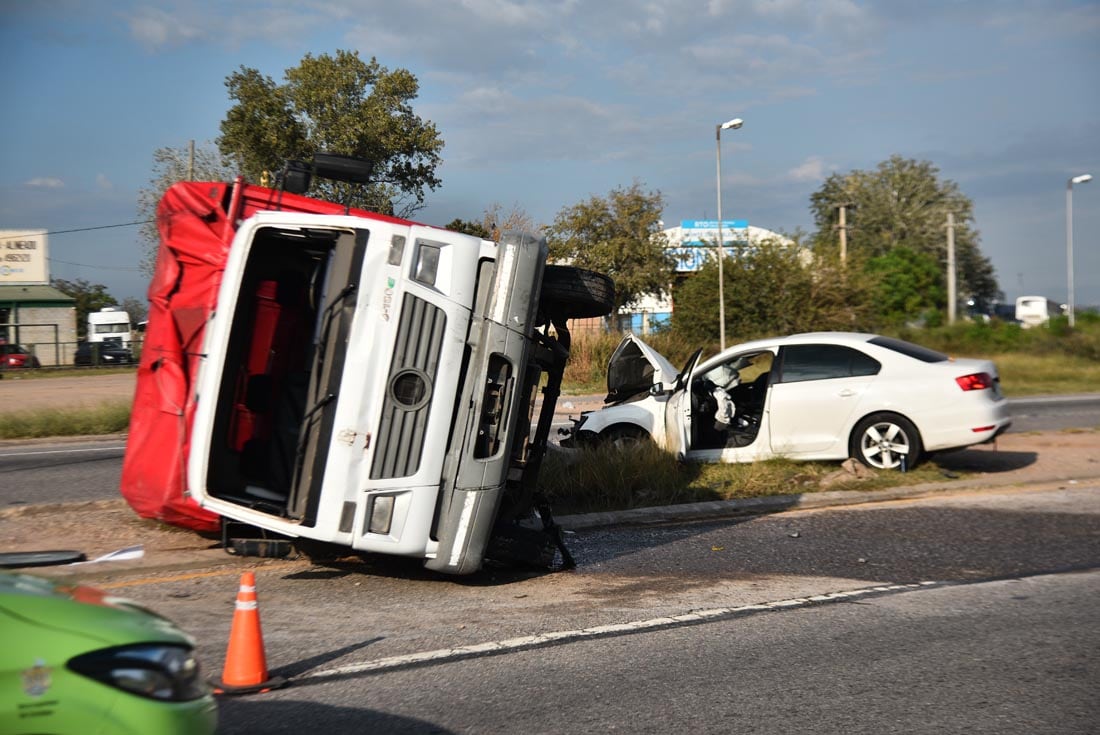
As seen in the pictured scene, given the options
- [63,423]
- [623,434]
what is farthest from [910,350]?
[63,423]

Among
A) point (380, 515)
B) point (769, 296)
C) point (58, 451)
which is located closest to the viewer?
point (380, 515)

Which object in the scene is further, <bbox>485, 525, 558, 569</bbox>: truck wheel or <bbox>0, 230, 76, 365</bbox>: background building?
<bbox>0, 230, 76, 365</bbox>: background building

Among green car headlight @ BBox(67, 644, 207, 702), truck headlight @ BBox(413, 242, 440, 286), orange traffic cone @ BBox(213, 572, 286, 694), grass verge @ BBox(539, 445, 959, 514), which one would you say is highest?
truck headlight @ BBox(413, 242, 440, 286)

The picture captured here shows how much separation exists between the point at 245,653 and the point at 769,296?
32777 millimetres

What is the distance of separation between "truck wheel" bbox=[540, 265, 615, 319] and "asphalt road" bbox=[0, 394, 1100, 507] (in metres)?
5.36

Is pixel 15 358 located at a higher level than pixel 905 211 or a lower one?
lower

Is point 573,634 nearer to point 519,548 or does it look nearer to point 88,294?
point 519,548

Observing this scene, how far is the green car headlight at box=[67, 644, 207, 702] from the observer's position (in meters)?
2.83

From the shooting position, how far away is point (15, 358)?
126ft

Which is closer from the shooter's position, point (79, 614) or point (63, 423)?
point (79, 614)

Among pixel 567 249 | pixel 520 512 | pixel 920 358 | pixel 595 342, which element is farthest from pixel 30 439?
pixel 567 249

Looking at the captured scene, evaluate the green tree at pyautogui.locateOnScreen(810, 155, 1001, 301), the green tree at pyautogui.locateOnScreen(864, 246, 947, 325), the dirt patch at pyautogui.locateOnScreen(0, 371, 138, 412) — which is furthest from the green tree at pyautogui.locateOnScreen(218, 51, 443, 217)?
the green tree at pyautogui.locateOnScreen(810, 155, 1001, 301)

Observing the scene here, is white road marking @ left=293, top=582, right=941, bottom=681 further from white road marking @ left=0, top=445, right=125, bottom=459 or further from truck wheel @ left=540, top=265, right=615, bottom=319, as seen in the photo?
white road marking @ left=0, top=445, right=125, bottom=459

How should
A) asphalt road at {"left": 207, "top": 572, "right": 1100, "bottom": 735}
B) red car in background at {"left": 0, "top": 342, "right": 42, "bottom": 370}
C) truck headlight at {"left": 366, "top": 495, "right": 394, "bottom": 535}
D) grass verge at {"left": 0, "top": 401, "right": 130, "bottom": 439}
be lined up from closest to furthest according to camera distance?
asphalt road at {"left": 207, "top": 572, "right": 1100, "bottom": 735} < truck headlight at {"left": 366, "top": 495, "right": 394, "bottom": 535} < grass verge at {"left": 0, "top": 401, "right": 130, "bottom": 439} < red car in background at {"left": 0, "top": 342, "right": 42, "bottom": 370}
